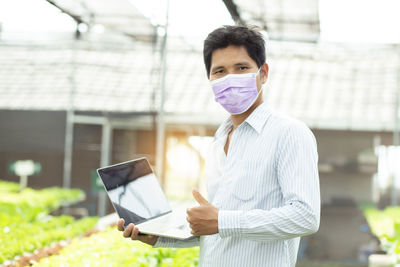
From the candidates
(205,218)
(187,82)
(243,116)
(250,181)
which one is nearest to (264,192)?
(250,181)

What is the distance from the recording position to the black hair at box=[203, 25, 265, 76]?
1689 mm

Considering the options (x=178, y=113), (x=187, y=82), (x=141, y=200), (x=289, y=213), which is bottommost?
(x=178, y=113)

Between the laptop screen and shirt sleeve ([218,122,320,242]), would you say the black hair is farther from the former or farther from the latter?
the laptop screen

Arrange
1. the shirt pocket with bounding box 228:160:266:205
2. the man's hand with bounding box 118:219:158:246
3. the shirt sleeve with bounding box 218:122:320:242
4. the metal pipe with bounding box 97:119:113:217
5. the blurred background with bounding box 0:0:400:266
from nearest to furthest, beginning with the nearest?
the shirt sleeve with bounding box 218:122:320:242
the shirt pocket with bounding box 228:160:266:205
the man's hand with bounding box 118:219:158:246
the metal pipe with bounding box 97:119:113:217
the blurred background with bounding box 0:0:400:266

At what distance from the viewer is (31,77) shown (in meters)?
13.1

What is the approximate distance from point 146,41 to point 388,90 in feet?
20.6

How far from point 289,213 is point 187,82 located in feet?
39.8

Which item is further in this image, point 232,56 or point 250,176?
point 232,56

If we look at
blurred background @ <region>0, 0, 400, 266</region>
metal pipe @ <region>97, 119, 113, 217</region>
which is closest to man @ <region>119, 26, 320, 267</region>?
metal pipe @ <region>97, 119, 113, 217</region>

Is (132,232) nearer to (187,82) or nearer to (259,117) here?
(259,117)

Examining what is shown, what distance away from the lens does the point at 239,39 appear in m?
1.68

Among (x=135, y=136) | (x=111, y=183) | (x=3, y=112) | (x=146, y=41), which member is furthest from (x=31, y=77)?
(x=111, y=183)

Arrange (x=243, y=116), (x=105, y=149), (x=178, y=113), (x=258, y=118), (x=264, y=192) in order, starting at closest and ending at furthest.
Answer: (x=264, y=192) → (x=258, y=118) → (x=243, y=116) → (x=105, y=149) → (x=178, y=113)

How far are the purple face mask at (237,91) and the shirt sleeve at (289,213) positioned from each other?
342mm
